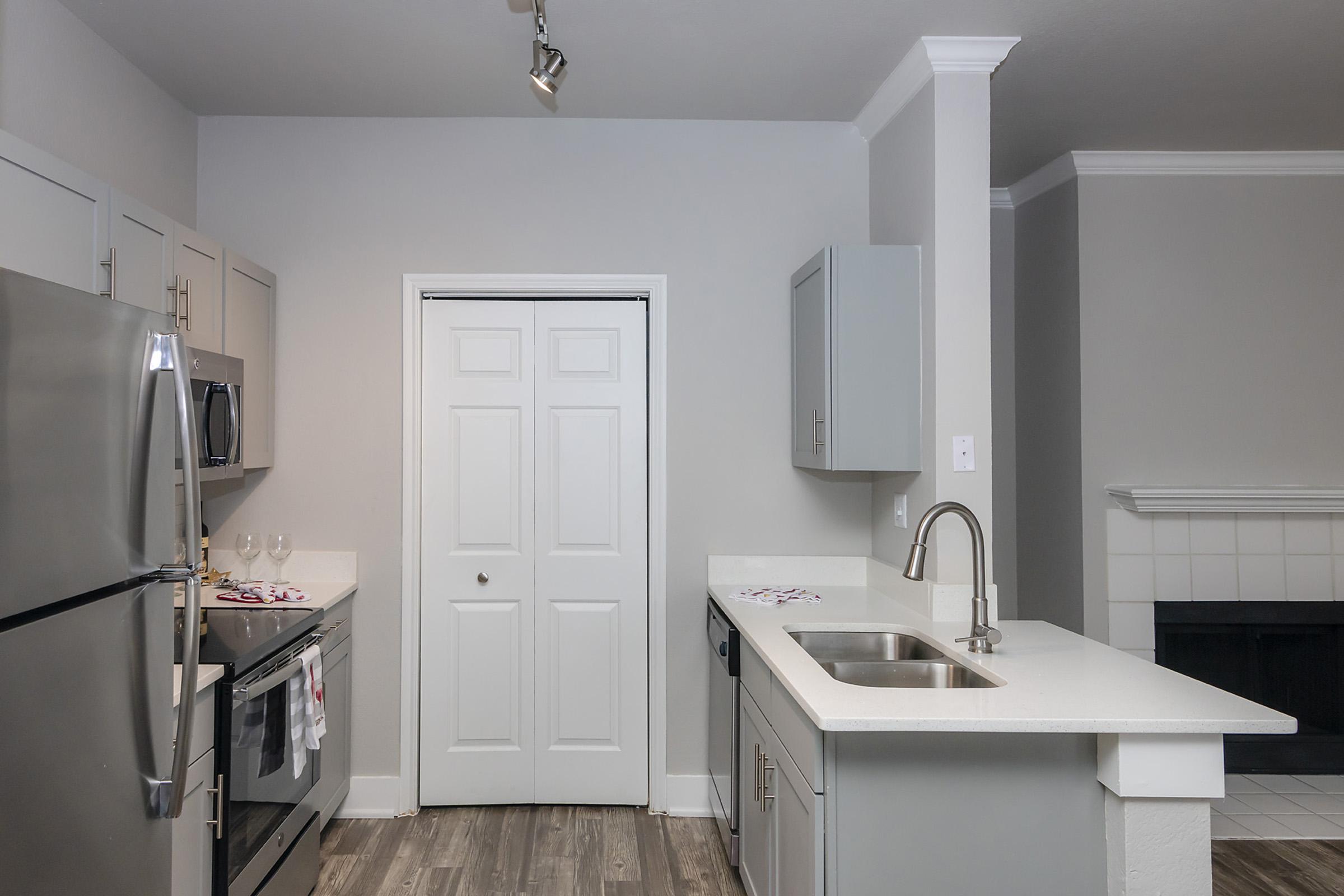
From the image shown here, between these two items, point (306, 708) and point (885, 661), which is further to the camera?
point (306, 708)

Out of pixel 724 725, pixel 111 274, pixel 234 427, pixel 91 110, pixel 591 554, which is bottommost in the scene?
pixel 724 725

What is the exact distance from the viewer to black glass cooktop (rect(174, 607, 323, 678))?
207cm

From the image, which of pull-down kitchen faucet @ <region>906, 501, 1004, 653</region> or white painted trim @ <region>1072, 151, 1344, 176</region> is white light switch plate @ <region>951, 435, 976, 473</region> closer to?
pull-down kitchen faucet @ <region>906, 501, 1004, 653</region>

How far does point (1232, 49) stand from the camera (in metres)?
2.55

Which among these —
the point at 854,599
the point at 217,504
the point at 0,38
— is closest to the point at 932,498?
the point at 854,599

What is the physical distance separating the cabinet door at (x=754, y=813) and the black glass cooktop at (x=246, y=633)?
55.5 inches

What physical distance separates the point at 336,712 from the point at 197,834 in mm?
1035

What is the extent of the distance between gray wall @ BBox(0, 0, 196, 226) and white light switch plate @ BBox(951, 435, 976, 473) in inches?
113

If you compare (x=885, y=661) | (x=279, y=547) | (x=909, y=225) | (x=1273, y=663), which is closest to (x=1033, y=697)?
(x=885, y=661)

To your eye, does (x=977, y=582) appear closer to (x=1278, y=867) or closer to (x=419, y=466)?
(x=1278, y=867)

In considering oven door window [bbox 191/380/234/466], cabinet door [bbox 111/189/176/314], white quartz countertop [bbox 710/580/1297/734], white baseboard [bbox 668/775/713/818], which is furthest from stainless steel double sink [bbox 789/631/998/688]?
cabinet door [bbox 111/189/176/314]

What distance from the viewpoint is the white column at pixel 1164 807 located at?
164 cm

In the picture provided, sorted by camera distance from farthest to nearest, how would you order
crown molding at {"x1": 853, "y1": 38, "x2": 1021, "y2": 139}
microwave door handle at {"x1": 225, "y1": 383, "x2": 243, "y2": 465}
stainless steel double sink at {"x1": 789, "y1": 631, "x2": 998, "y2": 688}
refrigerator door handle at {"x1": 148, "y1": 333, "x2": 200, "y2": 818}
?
1. microwave door handle at {"x1": 225, "y1": 383, "x2": 243, "y2": 465}
2. crown molding at {"x1": 853, "y1": 38, "x2": 1021, "y2": 139}
3. stainless steel double sink at {"x1": 789, "y1": 631, "x2": 998, "y2": 688}
4. refrigerator door handle at {"x1": 148, "y1": 333, "x2": 200, "y2": 818}

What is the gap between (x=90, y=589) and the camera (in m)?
1.21
